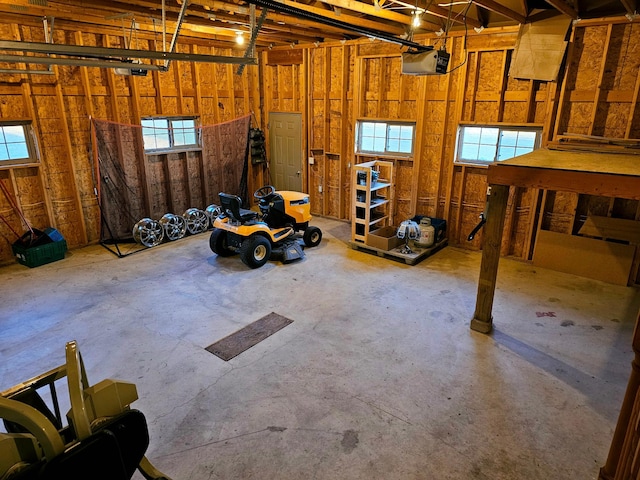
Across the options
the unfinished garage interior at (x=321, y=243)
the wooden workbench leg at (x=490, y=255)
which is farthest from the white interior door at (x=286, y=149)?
the wooden workbench leg at (x=490, y=255)

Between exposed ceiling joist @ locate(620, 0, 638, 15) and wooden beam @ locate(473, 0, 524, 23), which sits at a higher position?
exposed ceiling joist @ locate(620, 0, 638, 15)

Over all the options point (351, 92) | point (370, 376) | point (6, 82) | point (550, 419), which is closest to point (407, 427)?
point (370, 376)

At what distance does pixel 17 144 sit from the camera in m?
5.93

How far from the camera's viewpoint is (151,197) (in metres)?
7.29

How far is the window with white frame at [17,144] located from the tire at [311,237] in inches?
164

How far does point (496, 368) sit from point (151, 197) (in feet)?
20.2

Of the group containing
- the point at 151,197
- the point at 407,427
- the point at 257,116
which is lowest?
the point at 407,427

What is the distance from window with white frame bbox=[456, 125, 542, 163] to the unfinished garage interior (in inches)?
1.3

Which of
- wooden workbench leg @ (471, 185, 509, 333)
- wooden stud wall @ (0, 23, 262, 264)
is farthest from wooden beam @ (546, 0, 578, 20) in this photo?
wooden stud wall @ (0, 23, 262, 264)

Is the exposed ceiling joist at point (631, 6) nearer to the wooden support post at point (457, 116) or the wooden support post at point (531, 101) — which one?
the wooden support post at point (531, 101)

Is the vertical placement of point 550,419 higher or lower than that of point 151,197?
lower

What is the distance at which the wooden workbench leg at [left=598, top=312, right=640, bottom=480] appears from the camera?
5.92ft

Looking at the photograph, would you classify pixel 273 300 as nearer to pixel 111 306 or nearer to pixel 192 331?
pixel 192 331

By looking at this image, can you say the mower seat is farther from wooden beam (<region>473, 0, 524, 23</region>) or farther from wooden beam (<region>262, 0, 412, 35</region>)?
wooden beam (<region>473, 0, 524, 23</region>)
